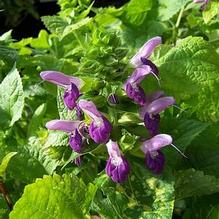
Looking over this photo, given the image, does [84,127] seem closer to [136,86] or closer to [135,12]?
[136,86]

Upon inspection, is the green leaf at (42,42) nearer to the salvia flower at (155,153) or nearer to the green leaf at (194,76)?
the green leaf at (194,76)

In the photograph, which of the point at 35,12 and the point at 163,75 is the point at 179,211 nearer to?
the point at 163,75

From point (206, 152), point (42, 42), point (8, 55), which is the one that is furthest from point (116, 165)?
point (42, 42)

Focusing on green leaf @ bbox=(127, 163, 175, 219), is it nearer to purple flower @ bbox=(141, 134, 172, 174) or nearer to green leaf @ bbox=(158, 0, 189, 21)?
purple flower @ bbox=(141, 134, 172, 174)

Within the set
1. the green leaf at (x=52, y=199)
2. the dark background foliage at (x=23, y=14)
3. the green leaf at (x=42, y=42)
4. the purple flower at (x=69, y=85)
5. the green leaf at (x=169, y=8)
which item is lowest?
the dark background foliage at (x=23, y=14)

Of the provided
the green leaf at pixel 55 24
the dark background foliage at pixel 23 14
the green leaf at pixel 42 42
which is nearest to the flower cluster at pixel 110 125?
the green leaf at pixel 55 24
